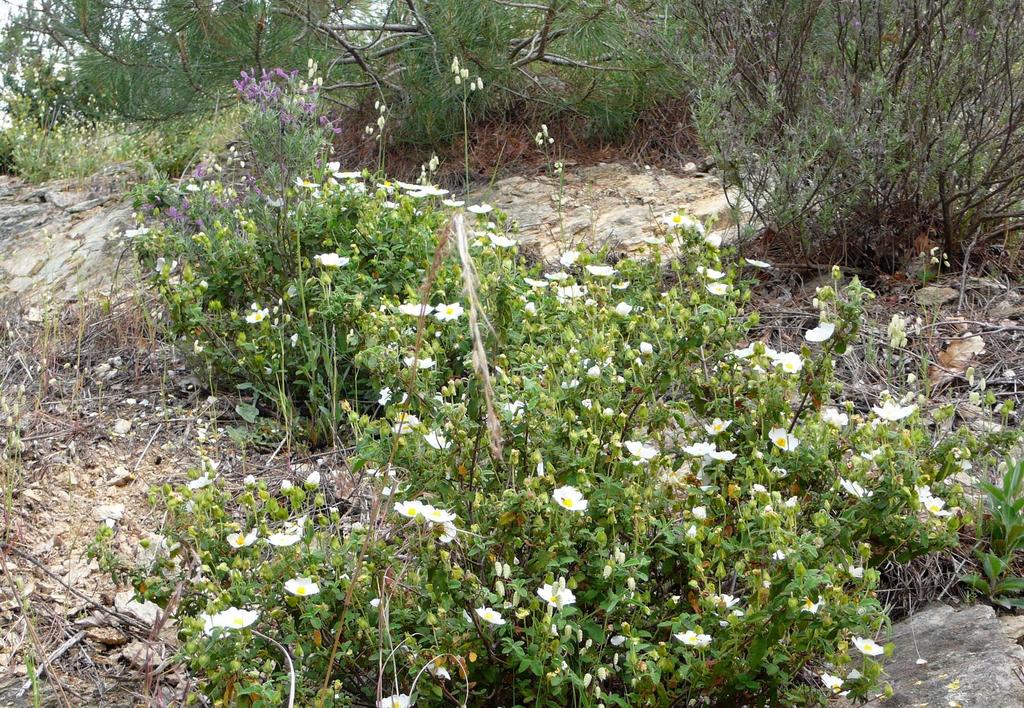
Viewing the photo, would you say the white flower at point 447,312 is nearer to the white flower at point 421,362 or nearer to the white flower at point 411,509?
the white flower at point 421,362

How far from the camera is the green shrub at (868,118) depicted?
390cm

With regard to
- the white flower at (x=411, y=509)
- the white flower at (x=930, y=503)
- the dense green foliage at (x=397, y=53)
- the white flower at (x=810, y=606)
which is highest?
the dense green foliage at (x=397, y=53)

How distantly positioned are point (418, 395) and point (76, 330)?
275cm

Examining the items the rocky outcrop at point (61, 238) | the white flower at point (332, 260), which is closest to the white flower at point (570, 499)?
the white flower at point (332, 260)

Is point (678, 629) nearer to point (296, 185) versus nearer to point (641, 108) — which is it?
point (296, 185)

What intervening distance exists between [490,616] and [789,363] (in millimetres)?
1008

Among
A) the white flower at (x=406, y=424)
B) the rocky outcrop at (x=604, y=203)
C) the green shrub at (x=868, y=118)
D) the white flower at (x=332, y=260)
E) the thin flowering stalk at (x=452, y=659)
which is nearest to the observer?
the thin flowering stalk at (x=452, y=659)

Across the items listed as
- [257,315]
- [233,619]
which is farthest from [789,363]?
[257,315]

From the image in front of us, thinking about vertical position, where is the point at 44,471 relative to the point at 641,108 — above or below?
below

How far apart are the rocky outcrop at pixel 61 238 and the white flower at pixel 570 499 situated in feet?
11.1

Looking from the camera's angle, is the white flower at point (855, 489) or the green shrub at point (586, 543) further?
the white flower at point (855, 489)

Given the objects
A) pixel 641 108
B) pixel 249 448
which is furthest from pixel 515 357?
pixel 641 108

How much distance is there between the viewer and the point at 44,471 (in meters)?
3.38

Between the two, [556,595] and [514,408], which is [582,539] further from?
[514,408]
